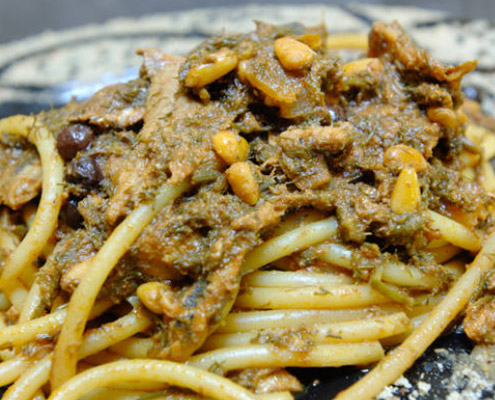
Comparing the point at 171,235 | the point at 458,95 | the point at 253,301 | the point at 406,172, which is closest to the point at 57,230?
the point at 171,235

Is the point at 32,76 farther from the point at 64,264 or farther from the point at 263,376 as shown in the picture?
the point at 263,376

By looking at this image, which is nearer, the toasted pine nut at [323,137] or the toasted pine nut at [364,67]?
the toasted pine nut at [323,137]

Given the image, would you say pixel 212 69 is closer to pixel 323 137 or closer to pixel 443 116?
pixel 323 137

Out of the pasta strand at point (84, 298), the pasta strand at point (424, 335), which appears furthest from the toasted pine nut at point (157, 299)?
the pasta strand at point (424, 335)

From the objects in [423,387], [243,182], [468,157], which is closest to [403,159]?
[243,182]

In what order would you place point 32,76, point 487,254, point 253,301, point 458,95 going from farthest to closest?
point 32,76 → point 458,95 → point 487,254 → point 253,301

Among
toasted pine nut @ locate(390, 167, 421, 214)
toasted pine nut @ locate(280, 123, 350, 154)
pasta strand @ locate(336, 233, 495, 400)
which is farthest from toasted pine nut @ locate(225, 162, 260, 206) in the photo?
pasta strand @ locate(336, 233, 495, 400)

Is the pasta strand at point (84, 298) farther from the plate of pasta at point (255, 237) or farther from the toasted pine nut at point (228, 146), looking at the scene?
the toasted pine nut at point (228, 146)
